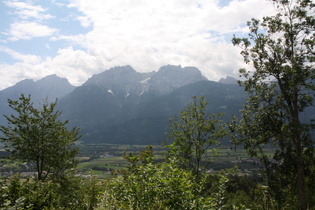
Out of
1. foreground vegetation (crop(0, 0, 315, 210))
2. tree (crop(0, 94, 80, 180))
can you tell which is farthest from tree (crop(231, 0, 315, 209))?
tree (crop(0, 94, 80, 180))

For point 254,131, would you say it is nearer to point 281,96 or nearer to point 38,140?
point 281,96

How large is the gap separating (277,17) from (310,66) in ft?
19.3

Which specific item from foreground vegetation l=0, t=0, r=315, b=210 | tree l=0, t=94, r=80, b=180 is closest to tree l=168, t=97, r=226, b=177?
foreground vegetation l=0, t=0, r=315, b=210

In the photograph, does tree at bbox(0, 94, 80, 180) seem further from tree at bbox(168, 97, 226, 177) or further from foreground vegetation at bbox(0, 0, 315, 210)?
tree at bbox(168, 97, 226, 177)

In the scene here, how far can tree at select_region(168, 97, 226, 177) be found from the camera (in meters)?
24.6

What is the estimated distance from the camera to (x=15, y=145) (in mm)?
24031

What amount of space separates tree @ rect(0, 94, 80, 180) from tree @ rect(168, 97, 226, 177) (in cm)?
1237

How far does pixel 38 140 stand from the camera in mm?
24516

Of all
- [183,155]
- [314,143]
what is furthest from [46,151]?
[314,143]

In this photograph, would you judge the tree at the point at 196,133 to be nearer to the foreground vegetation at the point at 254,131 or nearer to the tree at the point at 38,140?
the foreground vegetation at the point at 254,131

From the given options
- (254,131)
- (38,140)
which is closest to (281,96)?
(254,131)

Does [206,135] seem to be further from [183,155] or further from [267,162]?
[267,162]

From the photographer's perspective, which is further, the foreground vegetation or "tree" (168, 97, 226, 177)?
"tree" (168, 97, 226, 177)

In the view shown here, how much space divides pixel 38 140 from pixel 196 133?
1702cm
